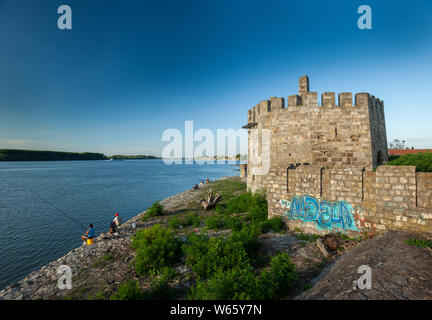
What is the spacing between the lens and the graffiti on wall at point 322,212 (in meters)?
7.96

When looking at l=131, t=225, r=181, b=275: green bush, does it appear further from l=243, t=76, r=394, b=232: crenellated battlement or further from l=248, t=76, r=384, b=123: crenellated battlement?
l=248, t=76, r=384, b=123: crenellated battlement

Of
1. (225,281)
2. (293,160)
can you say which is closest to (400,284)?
(225,281)

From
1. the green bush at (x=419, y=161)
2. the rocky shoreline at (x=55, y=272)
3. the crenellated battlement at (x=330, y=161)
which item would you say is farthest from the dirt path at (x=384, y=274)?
the rocky shoreline at (x=55, y=272)

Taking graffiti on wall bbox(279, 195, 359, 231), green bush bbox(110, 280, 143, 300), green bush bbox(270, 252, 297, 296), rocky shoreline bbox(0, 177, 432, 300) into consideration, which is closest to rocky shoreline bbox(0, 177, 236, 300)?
rocky shoreline bbox(0, 177, 432, 300)

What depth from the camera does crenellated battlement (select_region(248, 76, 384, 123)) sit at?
10.9 m

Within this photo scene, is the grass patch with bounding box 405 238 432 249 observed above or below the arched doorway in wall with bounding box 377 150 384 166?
below

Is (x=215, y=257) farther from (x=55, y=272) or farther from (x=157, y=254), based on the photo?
(x=55, y=272)

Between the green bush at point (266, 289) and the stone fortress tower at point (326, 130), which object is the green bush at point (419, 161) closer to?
the stone fortress tower at point (326, 130)

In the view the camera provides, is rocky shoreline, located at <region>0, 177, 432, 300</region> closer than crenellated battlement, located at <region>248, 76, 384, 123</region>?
Yes

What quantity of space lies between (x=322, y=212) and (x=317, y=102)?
21.1ft

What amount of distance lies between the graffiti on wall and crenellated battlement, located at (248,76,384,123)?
5695 millimetres

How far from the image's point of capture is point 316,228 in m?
8.77
